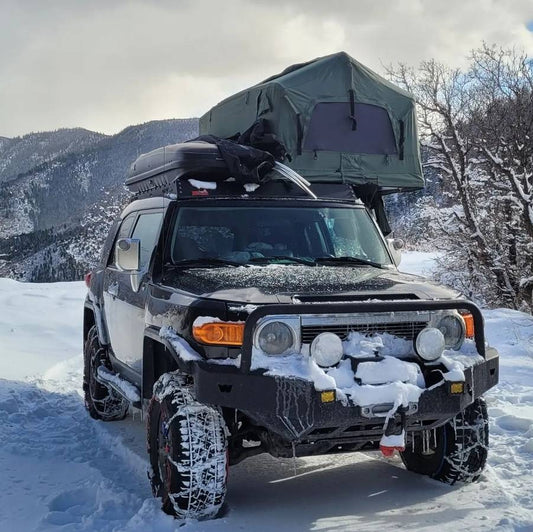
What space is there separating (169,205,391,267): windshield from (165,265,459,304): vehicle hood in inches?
8.8

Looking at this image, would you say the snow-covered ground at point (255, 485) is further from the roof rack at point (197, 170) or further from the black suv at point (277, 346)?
the roof rack at point (197, 170)

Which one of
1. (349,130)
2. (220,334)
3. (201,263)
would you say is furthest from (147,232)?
(349,130)

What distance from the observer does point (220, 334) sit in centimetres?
346

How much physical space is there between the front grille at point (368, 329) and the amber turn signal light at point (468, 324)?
1.00 feet

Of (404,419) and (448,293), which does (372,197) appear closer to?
(448,293)

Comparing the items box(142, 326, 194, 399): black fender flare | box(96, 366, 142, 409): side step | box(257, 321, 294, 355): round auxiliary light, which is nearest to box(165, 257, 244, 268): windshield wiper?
box(142, 326, 194, 399): black fender flare

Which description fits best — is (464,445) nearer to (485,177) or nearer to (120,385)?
(120,385)

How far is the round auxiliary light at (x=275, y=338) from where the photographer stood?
3408mm

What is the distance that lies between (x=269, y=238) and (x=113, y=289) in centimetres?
168

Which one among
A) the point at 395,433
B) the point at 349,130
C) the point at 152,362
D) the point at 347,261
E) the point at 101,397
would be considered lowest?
the point at 101,397

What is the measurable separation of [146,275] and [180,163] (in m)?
0.87

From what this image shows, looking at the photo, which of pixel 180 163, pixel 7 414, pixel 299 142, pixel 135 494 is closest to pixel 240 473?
pixel 135 494

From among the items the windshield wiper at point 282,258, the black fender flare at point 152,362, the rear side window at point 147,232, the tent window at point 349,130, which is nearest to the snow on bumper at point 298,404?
the black fender flare at point 152,362

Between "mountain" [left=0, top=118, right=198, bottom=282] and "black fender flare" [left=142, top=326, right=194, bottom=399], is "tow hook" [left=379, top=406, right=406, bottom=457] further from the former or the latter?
"mountain" [left=0, top=118, right=198, bottom=282]
